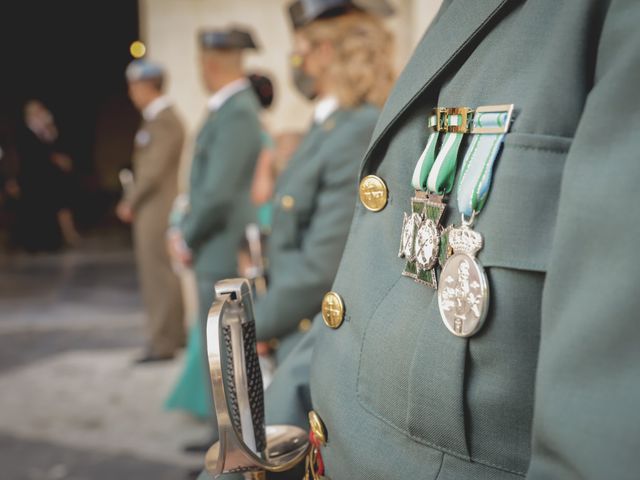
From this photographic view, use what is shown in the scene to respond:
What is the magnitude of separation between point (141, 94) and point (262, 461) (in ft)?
12.8

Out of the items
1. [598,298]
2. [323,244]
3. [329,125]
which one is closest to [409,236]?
[598,298]

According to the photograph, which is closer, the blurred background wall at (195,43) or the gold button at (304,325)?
the gold button at (304,325)

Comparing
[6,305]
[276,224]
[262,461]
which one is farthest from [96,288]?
[262,461]

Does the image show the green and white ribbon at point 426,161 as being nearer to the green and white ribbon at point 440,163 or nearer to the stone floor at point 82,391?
the green and white ribbon at point 440,163

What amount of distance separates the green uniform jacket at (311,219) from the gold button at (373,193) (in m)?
1.10

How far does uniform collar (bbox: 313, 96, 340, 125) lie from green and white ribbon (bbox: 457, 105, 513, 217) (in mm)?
1383

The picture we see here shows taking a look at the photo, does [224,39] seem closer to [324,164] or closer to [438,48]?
[324,164]

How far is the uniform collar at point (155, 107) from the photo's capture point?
A: 4320 mm

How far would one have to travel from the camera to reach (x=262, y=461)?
846 mm

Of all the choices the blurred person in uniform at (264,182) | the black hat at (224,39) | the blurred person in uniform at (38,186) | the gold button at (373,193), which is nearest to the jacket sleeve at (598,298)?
the gold button at (373,193)

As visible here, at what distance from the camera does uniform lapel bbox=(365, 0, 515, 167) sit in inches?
29.2

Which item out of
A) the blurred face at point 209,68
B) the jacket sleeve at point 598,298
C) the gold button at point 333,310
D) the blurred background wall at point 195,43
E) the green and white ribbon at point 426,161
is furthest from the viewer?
the blurred background wall at point 195,43

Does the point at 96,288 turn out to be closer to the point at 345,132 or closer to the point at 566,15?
the point at 345,132

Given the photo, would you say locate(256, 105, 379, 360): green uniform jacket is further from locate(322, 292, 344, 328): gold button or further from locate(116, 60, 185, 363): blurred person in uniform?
locate(116, 60, 185, 363): blurred person in uniform
